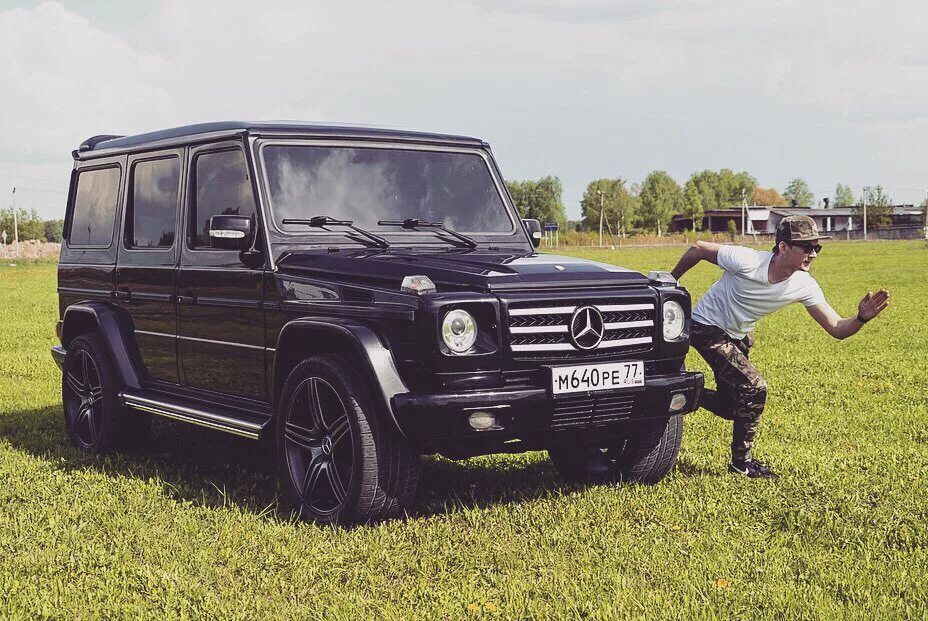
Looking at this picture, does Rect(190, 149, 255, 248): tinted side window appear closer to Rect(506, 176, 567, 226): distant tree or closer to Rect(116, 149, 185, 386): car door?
Rect(116, 149, 185, 386): car door

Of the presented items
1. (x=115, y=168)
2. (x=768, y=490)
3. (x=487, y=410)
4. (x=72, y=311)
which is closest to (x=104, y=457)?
(x=72, y=311)

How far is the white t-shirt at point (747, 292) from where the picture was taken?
7289 millimetres

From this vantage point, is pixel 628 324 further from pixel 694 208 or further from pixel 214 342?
pixel 694 208

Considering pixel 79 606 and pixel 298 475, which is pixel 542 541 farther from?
pixel 79 606

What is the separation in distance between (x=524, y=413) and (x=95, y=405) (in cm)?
412

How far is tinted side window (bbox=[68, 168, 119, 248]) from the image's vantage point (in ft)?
28.2

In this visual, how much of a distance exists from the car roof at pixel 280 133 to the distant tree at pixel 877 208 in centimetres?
13732

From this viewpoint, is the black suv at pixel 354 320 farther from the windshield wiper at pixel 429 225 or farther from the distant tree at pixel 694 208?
the distant tree at pixel 694 208

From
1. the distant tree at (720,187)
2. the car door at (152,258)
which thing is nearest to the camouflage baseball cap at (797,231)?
the car door at (152,258)

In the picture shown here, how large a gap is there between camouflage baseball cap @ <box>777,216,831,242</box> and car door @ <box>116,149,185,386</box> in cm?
389

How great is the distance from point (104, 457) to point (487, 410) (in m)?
3.74

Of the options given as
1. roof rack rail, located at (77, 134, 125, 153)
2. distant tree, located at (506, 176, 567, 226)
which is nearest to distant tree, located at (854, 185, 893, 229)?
distant tree, located at (506, 176, 567, 226)

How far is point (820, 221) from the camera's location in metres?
150

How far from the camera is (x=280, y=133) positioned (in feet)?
22.8
